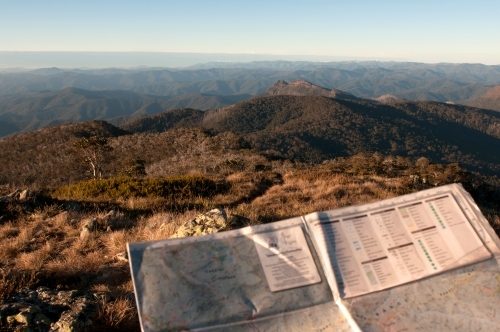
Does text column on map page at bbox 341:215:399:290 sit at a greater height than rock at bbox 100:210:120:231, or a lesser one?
greater

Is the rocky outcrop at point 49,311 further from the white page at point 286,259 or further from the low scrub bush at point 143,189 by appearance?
the low scrub bush at point 143,189

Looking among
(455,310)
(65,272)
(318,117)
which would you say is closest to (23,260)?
(65,272)

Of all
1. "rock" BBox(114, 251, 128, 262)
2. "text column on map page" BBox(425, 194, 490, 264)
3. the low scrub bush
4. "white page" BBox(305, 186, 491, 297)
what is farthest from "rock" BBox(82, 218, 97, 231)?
"text column on map page" BBox(425, 194, 490, 264)

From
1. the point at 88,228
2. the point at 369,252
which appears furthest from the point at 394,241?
the point at 88,228

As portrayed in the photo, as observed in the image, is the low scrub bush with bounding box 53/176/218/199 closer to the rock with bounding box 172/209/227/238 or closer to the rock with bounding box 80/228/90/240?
the rock with bounding box 80/228/90/240

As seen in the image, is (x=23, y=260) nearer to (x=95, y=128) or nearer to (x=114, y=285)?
(x=114, y=285)

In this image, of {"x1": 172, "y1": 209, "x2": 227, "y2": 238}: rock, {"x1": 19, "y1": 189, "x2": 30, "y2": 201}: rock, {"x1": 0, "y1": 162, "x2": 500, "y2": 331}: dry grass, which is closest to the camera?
{"x1": 0, "y1": 162, "x2": 500, "y2": 331}: dry grass
